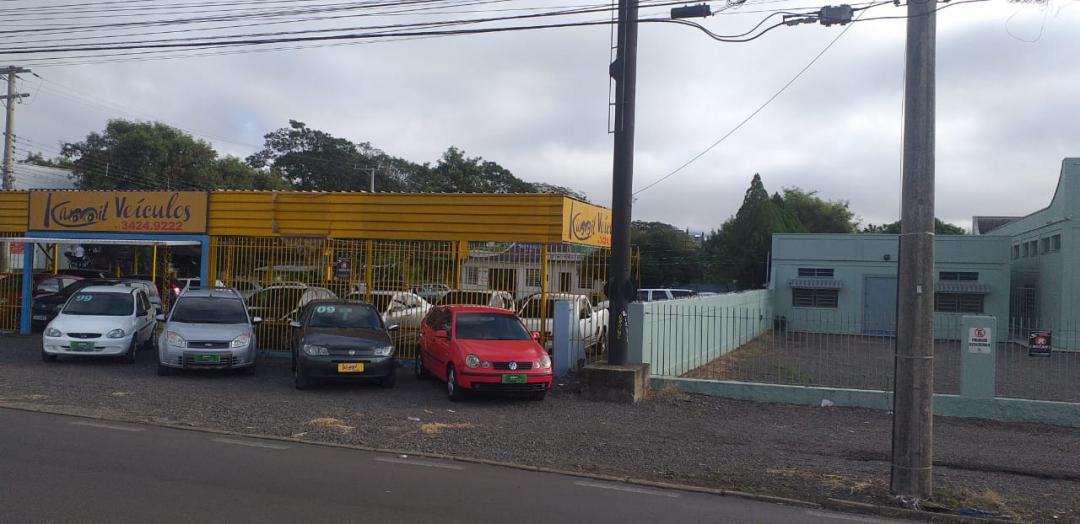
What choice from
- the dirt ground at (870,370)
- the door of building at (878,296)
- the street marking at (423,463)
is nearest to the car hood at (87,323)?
the street marking at (423,463)

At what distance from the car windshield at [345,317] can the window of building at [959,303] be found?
22.0 m

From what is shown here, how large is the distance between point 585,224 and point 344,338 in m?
5.97

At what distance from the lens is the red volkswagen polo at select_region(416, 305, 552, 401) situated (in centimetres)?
1204

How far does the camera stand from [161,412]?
11.0 meters

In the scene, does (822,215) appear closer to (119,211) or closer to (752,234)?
(752,234)

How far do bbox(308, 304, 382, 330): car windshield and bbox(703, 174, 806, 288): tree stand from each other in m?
30.1

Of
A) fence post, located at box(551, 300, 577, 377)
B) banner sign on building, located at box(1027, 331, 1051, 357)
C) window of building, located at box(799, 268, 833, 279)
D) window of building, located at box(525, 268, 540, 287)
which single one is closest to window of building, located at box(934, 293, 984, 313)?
window of building, located at box(799, 268, 833, 279)

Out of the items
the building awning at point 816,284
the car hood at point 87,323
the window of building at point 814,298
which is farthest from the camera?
the window of building at point 814,298

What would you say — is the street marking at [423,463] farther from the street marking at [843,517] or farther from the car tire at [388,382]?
the car tire at [388,382]

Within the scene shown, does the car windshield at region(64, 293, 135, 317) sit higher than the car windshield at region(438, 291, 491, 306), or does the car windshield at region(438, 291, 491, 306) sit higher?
the car windshield at region(438, 291, 491, 306)

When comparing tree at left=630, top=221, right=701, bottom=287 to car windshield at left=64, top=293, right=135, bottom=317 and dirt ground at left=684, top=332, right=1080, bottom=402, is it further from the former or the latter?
car windshield at left=64, top=293, right=135, bottom=317

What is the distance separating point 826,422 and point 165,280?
1942cm

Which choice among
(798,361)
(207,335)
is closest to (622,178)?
(207,335)

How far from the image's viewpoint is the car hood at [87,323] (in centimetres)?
1482
